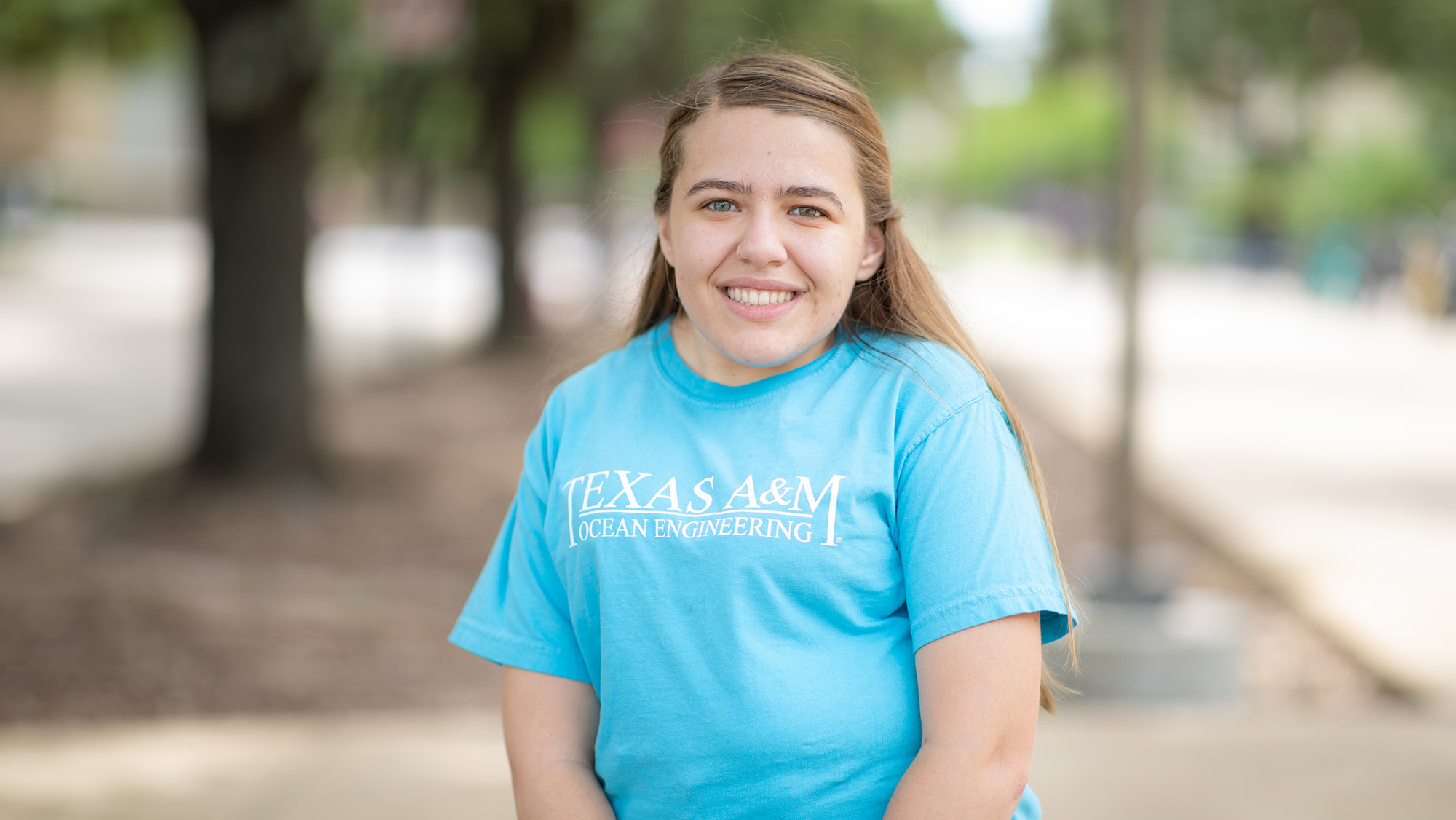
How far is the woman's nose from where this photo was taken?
5.49ft

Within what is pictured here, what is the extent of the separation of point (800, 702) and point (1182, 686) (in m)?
3.82

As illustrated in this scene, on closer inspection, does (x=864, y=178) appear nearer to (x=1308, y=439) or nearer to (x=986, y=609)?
(x=986, y=609)

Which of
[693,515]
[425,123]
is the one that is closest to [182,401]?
[693,515]

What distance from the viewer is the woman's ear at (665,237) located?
72.2 inches

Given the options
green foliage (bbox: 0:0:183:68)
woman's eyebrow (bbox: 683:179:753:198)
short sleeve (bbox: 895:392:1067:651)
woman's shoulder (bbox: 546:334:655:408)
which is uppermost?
green foliage (bbox: 0:0:183:68)

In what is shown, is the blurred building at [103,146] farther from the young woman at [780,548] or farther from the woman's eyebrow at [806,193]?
the woman's eyebrow at [806,193]

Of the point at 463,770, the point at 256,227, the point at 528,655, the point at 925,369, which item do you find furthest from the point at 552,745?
the point at 256,227

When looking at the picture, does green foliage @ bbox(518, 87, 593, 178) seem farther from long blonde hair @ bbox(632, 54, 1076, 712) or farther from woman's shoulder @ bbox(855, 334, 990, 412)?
woman's shoulder @ bbox(855, 334, 990, 412)

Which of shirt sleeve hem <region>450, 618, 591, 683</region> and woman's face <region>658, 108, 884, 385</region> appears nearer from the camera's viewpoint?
woman's face <region>658, 108, 884, 385</region>

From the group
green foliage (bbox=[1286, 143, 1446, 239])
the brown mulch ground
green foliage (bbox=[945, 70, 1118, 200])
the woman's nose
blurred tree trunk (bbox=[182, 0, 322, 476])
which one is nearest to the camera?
the woman's nose

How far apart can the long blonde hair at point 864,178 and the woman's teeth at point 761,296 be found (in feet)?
0.45

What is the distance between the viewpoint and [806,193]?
1684mm

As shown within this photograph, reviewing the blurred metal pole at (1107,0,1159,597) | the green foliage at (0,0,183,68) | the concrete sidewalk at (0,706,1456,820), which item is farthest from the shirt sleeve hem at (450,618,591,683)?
the green foliage at (0,0,183,68)

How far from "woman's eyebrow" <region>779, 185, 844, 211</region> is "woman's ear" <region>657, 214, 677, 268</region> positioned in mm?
194
